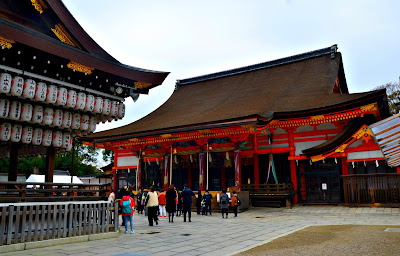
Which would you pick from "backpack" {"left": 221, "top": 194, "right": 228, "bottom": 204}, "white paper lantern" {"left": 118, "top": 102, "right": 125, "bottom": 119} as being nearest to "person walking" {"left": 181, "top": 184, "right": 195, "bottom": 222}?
"backpack" {"left": 221, "top": 194, "right": 228, "bottom": 204}

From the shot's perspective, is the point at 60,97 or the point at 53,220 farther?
the point at 60,97

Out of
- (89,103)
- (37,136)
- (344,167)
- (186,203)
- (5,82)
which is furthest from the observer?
(344,167)

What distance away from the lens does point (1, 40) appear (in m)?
7.29

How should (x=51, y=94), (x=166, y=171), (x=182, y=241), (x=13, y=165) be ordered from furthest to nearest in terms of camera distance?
(x=166, y=171), (x=13, y=165), (x=51, y=94), (x=182, y=241)

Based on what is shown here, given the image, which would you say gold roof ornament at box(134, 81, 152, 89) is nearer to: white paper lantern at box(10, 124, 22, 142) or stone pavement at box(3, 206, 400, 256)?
white paper lantern at box(10, 124, 22, 142)

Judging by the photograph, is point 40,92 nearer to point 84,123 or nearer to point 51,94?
point 51,94

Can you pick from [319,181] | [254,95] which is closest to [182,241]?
[319,181]

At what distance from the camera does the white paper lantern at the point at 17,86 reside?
25.6 ft

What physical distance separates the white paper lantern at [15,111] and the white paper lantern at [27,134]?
2.01ft

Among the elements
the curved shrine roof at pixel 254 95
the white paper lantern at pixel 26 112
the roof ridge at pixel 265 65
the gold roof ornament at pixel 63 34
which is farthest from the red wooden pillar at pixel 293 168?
the white paper lantern at pixel 26 112

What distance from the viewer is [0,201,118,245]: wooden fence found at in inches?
275

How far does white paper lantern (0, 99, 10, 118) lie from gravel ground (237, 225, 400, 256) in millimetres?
6482

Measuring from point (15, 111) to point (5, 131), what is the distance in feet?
1.99

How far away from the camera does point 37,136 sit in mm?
9008
